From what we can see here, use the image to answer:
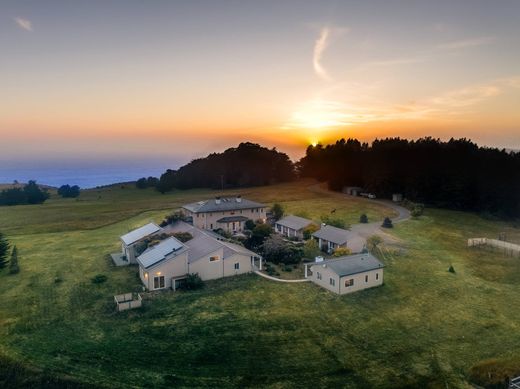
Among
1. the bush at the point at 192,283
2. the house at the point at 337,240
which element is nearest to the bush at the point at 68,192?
the house at the point at 337,240

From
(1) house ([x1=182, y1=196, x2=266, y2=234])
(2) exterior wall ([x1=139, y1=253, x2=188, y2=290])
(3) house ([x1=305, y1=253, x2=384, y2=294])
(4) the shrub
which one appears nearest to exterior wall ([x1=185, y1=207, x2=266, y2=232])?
(1) house ([x1=182, y1=196, x2=266, y2=234])

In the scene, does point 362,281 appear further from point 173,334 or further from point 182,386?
point 182,386

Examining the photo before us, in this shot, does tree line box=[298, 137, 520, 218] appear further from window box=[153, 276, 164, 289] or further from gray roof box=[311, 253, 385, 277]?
window box=[153, 276, 164, 289]

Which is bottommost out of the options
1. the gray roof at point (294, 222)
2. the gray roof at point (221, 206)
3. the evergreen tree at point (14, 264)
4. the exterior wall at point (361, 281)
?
the exterior wall at point (361, 281)

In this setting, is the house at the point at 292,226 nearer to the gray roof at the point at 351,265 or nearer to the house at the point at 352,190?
the gray roof at the point at 351,265

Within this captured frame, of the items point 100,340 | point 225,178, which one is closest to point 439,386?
point 100,340

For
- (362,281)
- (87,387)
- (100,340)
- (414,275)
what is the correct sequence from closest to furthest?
(87,387), (100,340), (362,281), (414,275)
